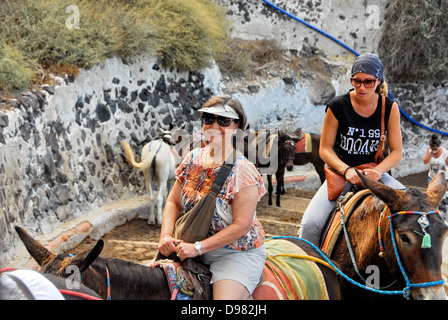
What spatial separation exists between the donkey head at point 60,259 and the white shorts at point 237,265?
0.79 m

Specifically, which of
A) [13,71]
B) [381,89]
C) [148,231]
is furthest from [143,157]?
Result: [381,89]

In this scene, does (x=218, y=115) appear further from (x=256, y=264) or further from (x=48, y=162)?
(x=48, y=162)

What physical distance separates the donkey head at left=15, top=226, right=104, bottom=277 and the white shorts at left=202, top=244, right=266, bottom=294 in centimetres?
79

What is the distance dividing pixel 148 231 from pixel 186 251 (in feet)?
19.9

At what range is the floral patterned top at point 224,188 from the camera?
9.15 feet

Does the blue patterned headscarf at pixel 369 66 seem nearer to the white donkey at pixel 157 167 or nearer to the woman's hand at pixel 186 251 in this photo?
the woman's hand at pixel 186 251

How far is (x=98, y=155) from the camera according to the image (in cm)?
881

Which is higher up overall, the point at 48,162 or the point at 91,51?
the point at 91,51

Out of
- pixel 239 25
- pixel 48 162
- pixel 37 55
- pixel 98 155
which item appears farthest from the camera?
pixel 239 25

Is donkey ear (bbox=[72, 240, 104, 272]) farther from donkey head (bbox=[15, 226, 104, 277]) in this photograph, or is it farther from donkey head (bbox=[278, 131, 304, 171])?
donkey head (bbox=[278, 131, 304, 171])

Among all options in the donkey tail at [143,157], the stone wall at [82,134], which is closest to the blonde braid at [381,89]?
the stone wall at [82,134]

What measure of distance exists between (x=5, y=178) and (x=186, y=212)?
12.6 ft

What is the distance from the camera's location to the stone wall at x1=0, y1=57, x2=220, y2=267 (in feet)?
20.8
